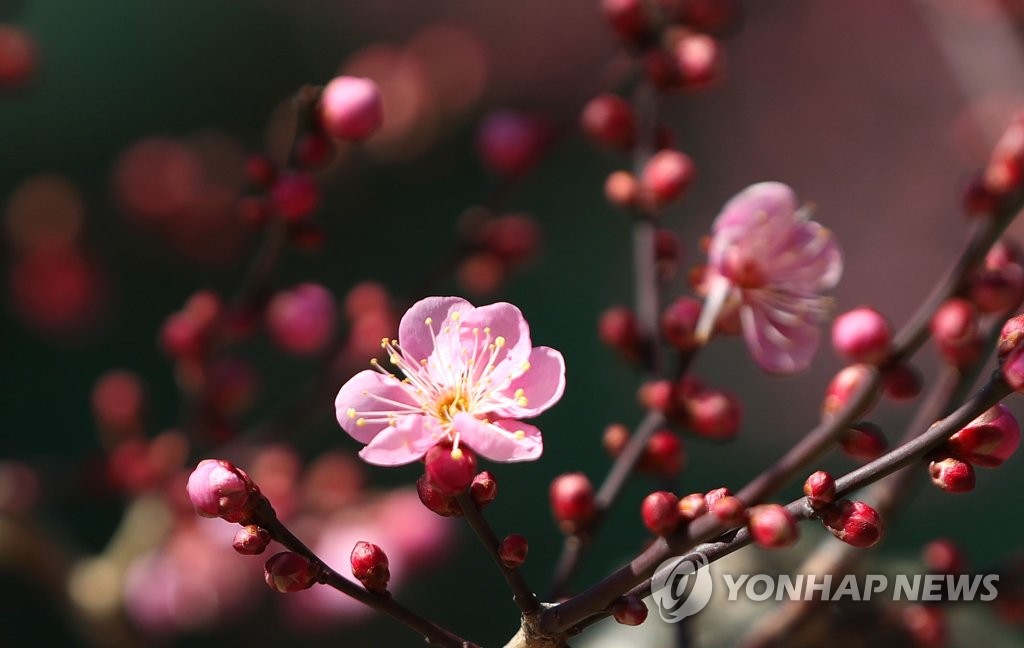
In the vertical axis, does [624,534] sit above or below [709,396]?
below

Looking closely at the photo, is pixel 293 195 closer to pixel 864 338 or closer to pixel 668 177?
pixel 668 177

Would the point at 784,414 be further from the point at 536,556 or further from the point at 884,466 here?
the point at 884,466

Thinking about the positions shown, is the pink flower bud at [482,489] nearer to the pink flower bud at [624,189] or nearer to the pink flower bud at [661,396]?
the pink flower bud at [661,396]

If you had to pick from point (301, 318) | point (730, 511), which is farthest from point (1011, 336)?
point (301, 318)

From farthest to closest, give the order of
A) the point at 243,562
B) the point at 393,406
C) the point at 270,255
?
1. the point at 243,562
2. the point at 270,255
3. the point at 393,406

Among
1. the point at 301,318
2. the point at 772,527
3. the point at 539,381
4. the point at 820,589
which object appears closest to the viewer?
the point at 772,527

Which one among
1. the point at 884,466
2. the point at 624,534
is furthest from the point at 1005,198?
the point at 624,534
